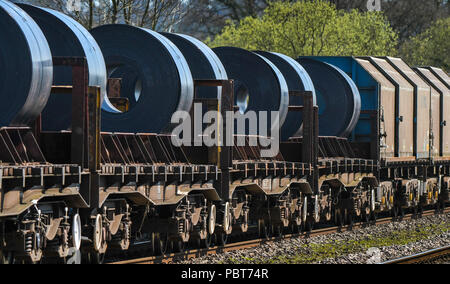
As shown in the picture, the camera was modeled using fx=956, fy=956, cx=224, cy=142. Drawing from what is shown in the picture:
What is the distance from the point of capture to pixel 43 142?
1438cm

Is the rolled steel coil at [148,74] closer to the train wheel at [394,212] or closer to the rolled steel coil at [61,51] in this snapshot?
the rolled steel coil at [61,51]

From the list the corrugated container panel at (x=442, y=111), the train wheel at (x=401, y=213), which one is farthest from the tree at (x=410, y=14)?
the train wheel at (x=401, y=213)

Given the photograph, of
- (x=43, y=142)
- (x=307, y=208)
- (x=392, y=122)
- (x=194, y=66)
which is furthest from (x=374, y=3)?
(x=43, y=142)

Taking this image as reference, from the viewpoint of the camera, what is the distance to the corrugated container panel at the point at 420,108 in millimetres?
29797

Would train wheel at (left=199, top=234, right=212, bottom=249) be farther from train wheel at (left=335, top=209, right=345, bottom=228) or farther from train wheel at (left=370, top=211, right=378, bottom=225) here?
train wheel at (left=370, top=211, right=378, bottom=225)

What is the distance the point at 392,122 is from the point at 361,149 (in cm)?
165

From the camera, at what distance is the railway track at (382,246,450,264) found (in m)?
17.7

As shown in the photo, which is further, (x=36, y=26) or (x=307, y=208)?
(x=307, y=208)

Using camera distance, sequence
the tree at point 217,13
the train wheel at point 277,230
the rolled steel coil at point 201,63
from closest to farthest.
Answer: the rolled steel coil at point 201,63 → the train wheel at point 277,230 → the tree at point 217,13

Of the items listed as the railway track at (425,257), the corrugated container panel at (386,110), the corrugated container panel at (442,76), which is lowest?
the railway track at (425,257)

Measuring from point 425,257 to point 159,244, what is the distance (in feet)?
17.1

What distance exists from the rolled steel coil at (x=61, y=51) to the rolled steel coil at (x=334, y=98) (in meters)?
11.7

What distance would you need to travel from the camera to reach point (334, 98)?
84.5 ft

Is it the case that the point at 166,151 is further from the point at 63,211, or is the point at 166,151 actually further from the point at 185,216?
the point at 63,211
